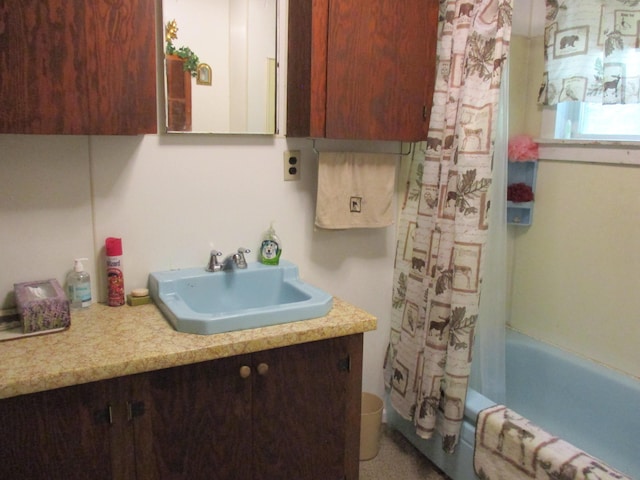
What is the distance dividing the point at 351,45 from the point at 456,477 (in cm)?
167

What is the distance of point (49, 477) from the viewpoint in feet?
4.19

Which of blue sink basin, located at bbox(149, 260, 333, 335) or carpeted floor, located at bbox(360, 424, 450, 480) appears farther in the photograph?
carpeted floor, located at bbox(360, 424, 450, 480)

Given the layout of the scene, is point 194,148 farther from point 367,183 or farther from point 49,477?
point 49,477

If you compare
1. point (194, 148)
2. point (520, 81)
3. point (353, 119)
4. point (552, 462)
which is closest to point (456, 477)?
point (552, 462)

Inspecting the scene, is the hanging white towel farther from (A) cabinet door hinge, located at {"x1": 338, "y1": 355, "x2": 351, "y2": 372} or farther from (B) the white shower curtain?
(A) cabinet door hinge, located at {"x1": 338, "y1": 355, "x2": 351, "y2": 372}

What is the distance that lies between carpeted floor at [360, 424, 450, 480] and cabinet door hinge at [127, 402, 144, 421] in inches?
43.7

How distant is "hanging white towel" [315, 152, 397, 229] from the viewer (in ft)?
6.38

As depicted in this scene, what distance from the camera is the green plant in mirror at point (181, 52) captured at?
1667 mm

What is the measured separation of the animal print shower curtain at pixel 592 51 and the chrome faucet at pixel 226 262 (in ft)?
5.00

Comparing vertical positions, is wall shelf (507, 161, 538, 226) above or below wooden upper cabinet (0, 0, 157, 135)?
below

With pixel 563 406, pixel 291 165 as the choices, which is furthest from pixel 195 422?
pixel 563 406

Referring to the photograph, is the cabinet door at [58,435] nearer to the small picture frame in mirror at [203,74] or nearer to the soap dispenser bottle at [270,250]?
the soap dispenser bottle at [270,250]

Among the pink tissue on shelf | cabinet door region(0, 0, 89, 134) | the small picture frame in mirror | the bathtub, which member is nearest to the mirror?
the small picture frame in mirror

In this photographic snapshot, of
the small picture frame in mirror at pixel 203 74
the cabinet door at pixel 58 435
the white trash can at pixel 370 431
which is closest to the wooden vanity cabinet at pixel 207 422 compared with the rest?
Result: the cabinet door at pixel 58 435
